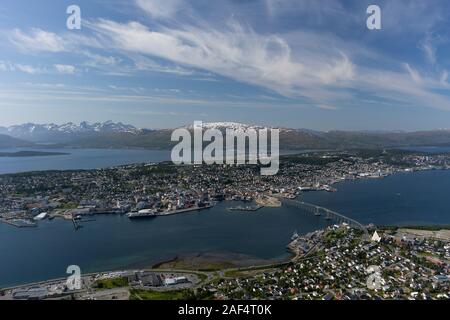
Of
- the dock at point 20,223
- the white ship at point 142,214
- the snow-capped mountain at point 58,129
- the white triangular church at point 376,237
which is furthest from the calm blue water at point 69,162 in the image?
the snow-capped mountain at point 58,129

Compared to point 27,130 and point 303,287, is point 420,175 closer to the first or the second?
point 303,287

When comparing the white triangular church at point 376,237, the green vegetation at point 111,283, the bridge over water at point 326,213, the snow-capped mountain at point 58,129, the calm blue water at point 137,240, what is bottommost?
the calm blue water at point 137,240

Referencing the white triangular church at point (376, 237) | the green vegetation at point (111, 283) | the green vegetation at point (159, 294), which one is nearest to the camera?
the green vegetation at point (159, 294)

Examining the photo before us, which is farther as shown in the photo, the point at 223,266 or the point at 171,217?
the point at 171,217

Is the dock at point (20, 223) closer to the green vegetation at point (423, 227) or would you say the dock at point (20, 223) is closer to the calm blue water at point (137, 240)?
the calm blue water at point (137, 240)
